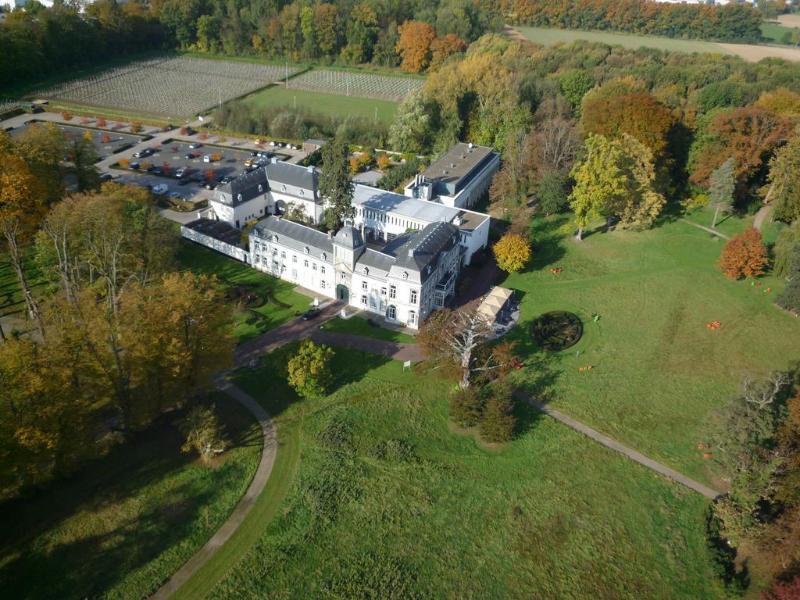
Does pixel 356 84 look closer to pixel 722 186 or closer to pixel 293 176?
pixel 293 176

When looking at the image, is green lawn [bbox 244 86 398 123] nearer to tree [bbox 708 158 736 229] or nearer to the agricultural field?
the agricultural field

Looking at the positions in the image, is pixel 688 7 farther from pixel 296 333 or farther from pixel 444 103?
pixel 296 333

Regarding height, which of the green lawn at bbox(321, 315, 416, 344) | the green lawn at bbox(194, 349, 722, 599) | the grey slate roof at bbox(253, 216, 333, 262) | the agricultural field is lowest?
the green lawn at bbox(194, 349, 722, 599)

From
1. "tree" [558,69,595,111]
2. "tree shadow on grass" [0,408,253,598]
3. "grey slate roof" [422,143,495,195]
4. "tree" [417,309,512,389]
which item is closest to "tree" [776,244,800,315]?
"tree" [417,309,512,389]

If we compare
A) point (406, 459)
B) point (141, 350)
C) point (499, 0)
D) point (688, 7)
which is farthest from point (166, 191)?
point (688, 7)

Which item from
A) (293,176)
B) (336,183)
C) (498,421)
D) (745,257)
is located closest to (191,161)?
(293,176)

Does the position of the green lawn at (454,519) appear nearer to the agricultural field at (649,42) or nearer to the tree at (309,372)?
the tree at (309,372)
